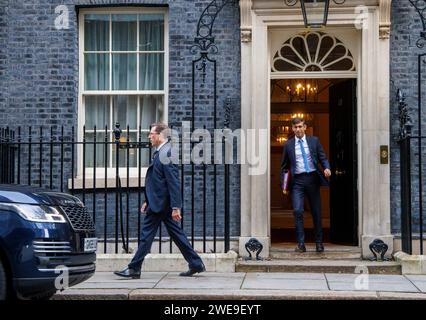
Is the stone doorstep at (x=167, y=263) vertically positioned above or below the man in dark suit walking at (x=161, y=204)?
below

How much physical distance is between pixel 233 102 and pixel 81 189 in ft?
8.36

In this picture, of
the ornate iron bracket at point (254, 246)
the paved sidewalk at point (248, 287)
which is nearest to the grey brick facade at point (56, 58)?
the ornate iron bracket at point (254, 246)

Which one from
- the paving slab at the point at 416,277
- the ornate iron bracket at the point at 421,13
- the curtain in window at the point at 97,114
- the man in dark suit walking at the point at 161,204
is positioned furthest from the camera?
the curtain in window at the point at 97,114

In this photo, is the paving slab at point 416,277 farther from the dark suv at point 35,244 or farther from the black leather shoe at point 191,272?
the dark suv at point 35,244

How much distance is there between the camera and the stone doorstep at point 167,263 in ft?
31.7

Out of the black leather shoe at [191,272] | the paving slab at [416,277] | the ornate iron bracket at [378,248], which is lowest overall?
the paving slab at [416,277]

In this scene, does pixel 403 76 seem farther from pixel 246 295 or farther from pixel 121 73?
pixel 246 295

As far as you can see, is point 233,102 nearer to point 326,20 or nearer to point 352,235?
point 326,20

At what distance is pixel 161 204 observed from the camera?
877cm

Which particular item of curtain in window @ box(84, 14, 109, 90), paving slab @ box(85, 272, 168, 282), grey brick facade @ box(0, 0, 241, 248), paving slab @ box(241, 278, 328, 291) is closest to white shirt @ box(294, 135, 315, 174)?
grey brick facade @ box(0, 0, 241, 248)

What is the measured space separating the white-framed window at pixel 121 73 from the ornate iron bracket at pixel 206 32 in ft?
2.07

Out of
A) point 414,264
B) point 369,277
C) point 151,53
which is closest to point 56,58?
point 151,53

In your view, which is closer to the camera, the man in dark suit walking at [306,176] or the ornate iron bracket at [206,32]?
the man in dark suit walking at [306,176]

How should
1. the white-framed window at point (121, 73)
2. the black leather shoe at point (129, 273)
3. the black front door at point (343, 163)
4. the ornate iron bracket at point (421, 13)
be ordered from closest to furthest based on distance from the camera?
the black leather shoe at point (129, 273) → the ornate iron bracket at point (421, 13) → the black front door at point (343, 163) → the white-framed window at point (121, 73)
